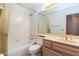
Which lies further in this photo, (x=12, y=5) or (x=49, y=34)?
(x=49, y=34)

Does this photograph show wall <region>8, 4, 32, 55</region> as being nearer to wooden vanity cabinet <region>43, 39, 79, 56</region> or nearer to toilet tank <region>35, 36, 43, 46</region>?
toilet tank <region>35, 36, 43, 46</region>

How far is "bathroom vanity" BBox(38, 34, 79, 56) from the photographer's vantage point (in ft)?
3.92

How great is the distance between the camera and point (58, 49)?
1.40m

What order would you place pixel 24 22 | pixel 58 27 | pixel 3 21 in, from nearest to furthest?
pixel 3 21, pixel 24 22, pixel 58 27

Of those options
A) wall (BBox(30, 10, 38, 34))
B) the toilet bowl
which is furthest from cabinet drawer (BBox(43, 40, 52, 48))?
wall (BBox(30, 10, 38, 34))

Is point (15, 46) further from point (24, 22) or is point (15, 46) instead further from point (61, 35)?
point (61, 35)

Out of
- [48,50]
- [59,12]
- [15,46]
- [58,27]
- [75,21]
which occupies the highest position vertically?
[59,12]

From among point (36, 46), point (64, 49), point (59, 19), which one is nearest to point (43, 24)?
point (59, 19)

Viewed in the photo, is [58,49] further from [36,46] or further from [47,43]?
[36,46]

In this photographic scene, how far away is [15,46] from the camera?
4.51ft

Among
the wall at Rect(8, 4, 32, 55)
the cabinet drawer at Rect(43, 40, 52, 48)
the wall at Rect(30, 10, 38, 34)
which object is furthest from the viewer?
the cabinet drawer at Rect(43, 40, 52, 48)

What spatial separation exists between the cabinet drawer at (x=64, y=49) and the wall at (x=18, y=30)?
0.52 metres

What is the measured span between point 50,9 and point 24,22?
24.5 inches

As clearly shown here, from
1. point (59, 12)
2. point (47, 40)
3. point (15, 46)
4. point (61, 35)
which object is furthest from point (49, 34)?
point (15, 46)
